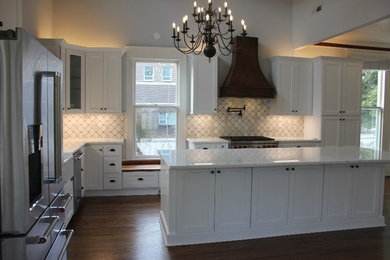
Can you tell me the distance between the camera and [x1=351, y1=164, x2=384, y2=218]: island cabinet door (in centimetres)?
362

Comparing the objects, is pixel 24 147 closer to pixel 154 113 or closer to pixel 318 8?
pixel 154 113

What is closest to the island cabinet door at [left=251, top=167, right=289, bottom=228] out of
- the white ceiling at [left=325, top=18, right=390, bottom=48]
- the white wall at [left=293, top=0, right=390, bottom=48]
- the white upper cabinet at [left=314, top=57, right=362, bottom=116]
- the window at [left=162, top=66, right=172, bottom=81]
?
the white wall at [left=293, top=0, right=390, bottom=48]

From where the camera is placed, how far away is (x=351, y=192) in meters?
3.61

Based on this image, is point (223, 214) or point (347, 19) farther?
point (347, 19)

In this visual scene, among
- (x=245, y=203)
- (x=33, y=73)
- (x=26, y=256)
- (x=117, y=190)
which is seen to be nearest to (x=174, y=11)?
(x=117, y=190)

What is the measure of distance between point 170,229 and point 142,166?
231cm

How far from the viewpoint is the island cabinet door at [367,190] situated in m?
3.62

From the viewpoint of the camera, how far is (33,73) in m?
1.63

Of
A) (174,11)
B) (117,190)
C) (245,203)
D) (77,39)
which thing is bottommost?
(117,190)

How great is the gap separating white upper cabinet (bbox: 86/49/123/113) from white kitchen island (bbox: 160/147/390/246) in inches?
72.9

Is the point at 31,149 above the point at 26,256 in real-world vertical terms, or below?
above

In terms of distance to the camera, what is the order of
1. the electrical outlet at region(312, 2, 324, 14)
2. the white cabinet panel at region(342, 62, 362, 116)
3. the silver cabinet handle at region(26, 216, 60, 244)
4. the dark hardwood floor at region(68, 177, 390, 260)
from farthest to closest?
the white cabinet panel at region(342, 62, 362, 116)
the electrical outlet at region(312, 2, 324, 14)
the dark hardwood floor at region(68, 177, 390, 260)
the silver cabinet handle at region(26, 216, 60, 244)

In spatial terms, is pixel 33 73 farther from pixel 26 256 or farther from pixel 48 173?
pixel 26 256

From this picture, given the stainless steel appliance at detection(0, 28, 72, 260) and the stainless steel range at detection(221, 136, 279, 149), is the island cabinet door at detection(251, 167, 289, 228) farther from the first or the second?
the stainless steel appliance at detection(0, 28, 72, 260)
